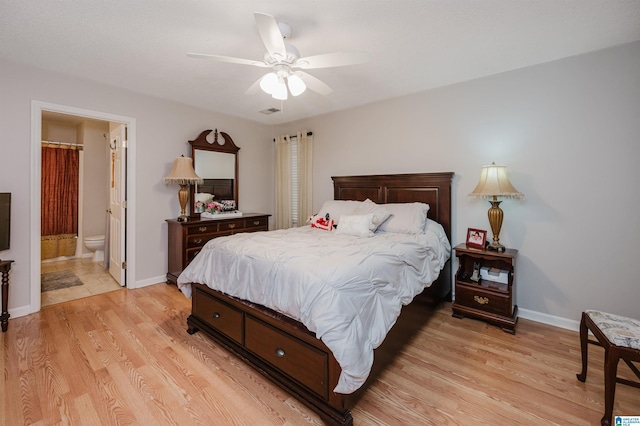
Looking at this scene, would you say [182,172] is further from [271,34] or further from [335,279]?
[335,279]

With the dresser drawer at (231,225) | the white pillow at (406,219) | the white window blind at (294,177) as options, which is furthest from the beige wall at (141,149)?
the white pillow at (406,219)

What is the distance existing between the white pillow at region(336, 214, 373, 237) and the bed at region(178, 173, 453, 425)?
1.9 inches

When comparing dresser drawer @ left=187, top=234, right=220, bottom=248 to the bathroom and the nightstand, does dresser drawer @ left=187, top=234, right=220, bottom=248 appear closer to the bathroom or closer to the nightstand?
the bathroom

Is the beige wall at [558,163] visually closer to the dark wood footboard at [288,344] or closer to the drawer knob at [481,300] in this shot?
the drawer knob at [481,300]

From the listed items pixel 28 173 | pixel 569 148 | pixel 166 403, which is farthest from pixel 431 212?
pixel 28 173

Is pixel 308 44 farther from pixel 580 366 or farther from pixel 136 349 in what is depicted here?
pixel 580 366

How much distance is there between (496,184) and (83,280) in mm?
5262

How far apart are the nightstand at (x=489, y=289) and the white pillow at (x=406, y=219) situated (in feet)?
1.52

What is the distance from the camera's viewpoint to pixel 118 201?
3818 millimetres

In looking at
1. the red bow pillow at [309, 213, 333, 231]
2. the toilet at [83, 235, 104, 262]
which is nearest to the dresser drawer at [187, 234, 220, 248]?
the red bow pillow at [309, 213, 333, 231]

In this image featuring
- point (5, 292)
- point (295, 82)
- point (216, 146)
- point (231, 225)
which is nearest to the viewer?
point (295, 82)

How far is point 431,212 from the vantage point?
338 centimetres

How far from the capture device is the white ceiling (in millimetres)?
1916

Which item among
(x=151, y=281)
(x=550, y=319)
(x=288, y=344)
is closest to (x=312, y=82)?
(x=288, y=344)
